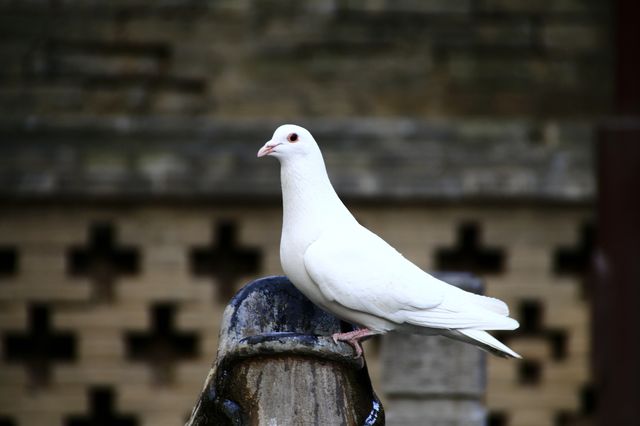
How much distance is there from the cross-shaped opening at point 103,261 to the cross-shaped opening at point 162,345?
0.65 ft

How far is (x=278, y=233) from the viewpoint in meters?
6.18

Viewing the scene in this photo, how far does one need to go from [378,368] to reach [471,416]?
3.71 ft

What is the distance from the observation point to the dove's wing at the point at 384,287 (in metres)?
3.02

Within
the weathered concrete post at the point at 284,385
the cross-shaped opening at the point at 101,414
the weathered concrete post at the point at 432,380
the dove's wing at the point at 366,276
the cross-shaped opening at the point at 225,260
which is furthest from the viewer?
the cross-shaped opening at the point at 225,260

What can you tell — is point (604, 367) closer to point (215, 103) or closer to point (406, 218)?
point (406, 218)

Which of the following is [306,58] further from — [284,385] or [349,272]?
[284,385]

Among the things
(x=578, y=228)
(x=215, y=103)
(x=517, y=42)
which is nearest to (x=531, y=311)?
(x=578, y=228)

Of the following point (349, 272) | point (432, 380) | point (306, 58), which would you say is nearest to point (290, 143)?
point (349, 272)

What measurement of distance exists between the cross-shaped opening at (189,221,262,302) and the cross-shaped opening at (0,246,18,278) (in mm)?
708

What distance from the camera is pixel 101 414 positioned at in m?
6.20

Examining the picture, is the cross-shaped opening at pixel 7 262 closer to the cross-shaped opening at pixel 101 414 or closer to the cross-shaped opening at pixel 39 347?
the cross-shaped opening at pixel 39 347

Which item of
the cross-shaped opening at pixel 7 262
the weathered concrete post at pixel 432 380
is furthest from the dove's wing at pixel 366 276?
the cross-shaped opening at pixel 7 262

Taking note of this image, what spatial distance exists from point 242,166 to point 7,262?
1048mm

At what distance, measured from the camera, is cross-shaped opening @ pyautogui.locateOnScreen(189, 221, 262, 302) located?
6254mm
